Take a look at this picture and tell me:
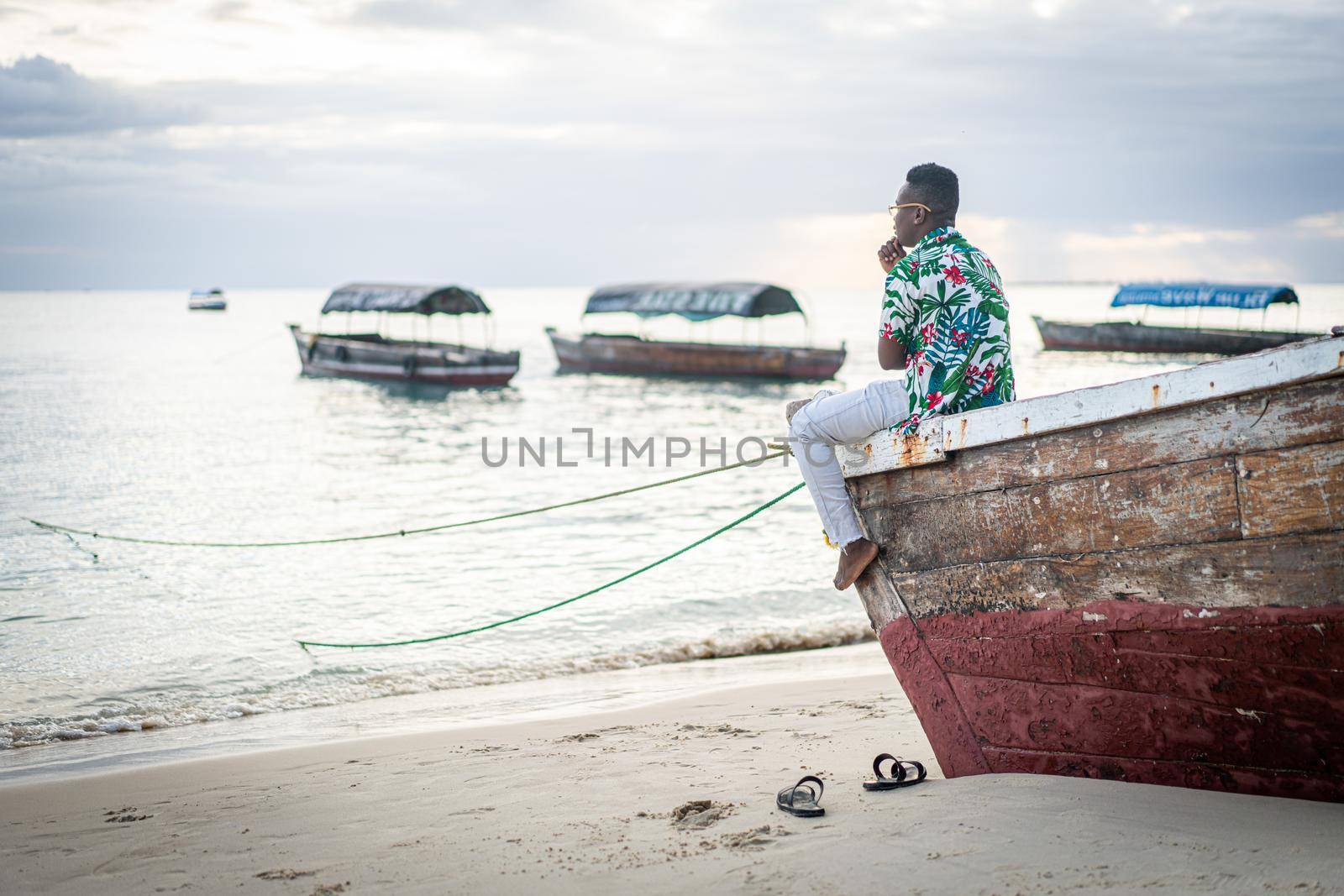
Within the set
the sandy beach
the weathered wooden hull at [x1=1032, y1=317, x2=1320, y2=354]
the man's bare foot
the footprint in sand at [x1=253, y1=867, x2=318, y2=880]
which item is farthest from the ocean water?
the weathered wooden hull at [x1=1032, y1=317, x2=1320, y2=354]

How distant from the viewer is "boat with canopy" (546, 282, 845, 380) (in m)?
31.5

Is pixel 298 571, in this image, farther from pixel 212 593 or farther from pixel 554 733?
pixel 554 733

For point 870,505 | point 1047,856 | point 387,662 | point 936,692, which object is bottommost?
point 387,662

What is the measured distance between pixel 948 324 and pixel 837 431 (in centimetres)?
52

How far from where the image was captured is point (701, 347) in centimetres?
3325

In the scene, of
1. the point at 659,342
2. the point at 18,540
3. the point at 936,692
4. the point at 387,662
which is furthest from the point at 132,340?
the point at 936,692

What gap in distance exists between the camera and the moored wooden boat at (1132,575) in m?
2.69

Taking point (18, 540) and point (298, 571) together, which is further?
point (18, 540)

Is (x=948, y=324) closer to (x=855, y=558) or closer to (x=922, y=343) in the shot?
(x=922, y=343)

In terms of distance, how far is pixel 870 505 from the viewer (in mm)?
3619

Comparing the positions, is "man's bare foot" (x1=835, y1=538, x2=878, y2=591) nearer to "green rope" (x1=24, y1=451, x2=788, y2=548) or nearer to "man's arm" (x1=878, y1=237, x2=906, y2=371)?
"green rope" (x1=24, y1=451, x2=788, y2=548)

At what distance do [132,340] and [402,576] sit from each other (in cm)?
7685

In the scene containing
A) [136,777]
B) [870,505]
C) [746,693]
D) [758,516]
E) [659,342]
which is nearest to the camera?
[870,505]

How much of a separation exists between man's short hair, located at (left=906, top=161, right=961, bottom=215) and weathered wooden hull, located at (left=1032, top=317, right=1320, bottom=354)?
37.6 metres
